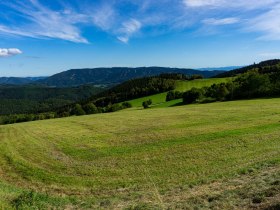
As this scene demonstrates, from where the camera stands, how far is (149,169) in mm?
22719

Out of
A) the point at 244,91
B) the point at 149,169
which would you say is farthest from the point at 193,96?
the point at 149,169

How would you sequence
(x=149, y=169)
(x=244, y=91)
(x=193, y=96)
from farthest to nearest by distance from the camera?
(x=193, y=96), (x=244, y=91), (x=149, y=169)

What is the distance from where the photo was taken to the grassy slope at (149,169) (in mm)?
15648

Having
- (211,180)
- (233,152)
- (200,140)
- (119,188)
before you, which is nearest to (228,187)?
(211,180)

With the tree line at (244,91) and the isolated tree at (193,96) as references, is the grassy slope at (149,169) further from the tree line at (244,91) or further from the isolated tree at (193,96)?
the isolated tree at (193,96)

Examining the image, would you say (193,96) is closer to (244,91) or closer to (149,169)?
(244,91)

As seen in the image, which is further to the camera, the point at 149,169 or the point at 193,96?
the point at 193,96

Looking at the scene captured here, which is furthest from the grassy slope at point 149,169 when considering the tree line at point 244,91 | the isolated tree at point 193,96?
the isolated tree at point 193,96

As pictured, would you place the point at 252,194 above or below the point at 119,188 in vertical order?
above

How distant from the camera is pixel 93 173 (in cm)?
2280

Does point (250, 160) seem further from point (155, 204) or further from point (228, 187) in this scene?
point (155, 204)

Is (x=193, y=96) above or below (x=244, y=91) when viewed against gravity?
→ below

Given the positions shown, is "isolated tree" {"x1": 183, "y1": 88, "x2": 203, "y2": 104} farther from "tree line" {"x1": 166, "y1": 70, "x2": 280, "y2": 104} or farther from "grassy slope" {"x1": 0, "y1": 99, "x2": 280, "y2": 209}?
"grassy slope" {"x1": 0, "y1": 99, "x2": 280, "y2": 209}

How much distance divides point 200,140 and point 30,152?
1725 cm
